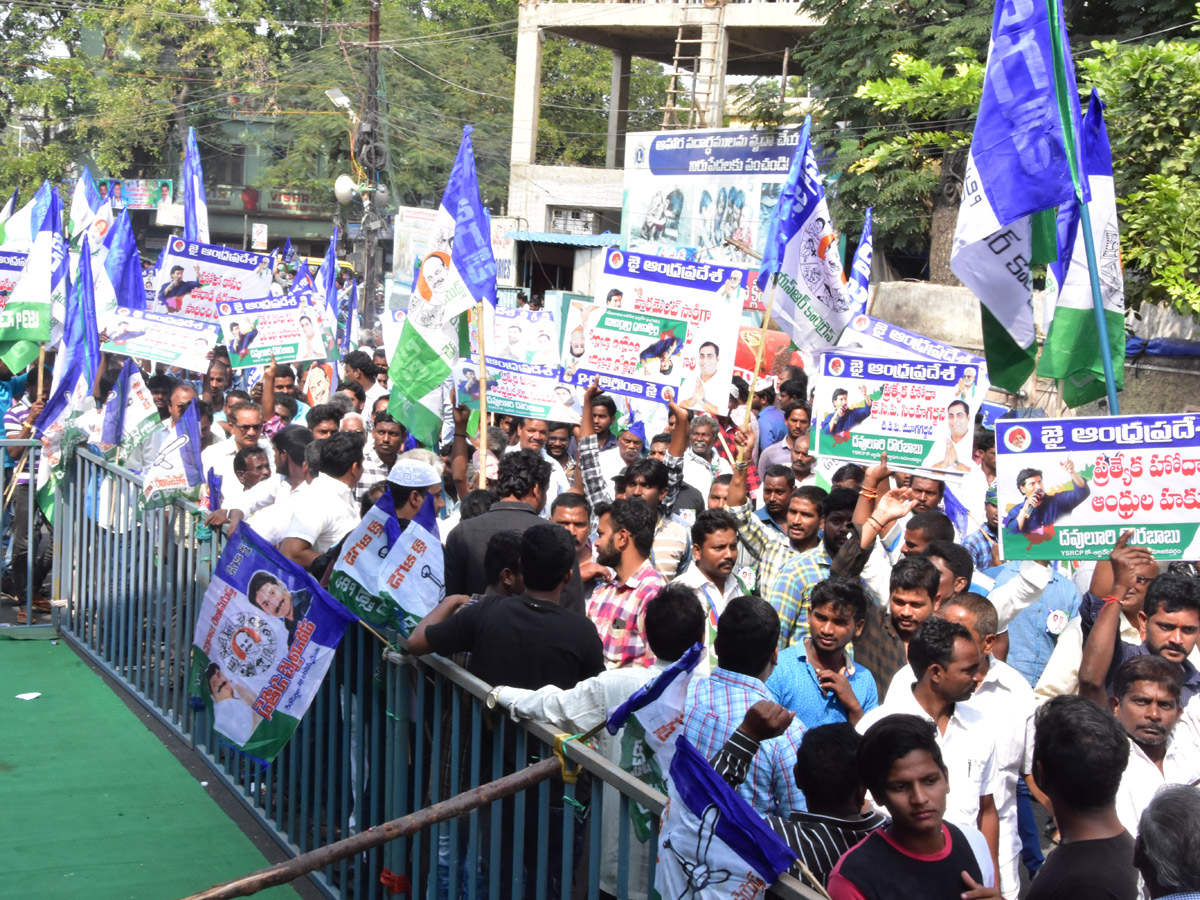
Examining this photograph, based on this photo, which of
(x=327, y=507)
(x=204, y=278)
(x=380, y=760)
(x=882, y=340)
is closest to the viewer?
(x=380, y=760)

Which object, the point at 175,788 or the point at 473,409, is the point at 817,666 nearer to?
the point at 175,788

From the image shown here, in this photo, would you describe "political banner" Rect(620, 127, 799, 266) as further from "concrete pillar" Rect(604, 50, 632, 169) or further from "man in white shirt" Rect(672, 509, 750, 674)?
"man in white shirt" Rect(672, 509, 750, 674)

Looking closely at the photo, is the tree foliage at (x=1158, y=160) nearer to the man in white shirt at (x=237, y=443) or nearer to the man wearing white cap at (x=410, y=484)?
the man in white shirt at (x=237, y=443)

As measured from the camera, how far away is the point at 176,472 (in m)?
7.27

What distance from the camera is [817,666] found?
468cm

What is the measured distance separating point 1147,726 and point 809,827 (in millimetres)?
1371

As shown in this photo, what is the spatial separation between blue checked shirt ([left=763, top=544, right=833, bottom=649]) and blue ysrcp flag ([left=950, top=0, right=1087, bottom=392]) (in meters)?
1.45

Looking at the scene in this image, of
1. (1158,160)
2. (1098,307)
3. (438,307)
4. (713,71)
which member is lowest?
(438,307)

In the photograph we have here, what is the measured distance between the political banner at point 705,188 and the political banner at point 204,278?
13.7 meters

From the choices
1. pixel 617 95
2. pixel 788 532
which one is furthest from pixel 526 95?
pixel 788 532

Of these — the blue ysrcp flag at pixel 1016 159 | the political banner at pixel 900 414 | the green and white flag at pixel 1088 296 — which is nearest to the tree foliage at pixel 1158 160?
the political banner at pixel 900 414

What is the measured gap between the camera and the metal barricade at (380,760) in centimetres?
379

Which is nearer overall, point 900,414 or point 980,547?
point 980,547

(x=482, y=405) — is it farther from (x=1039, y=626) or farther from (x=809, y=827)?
(x=809, y=827)
